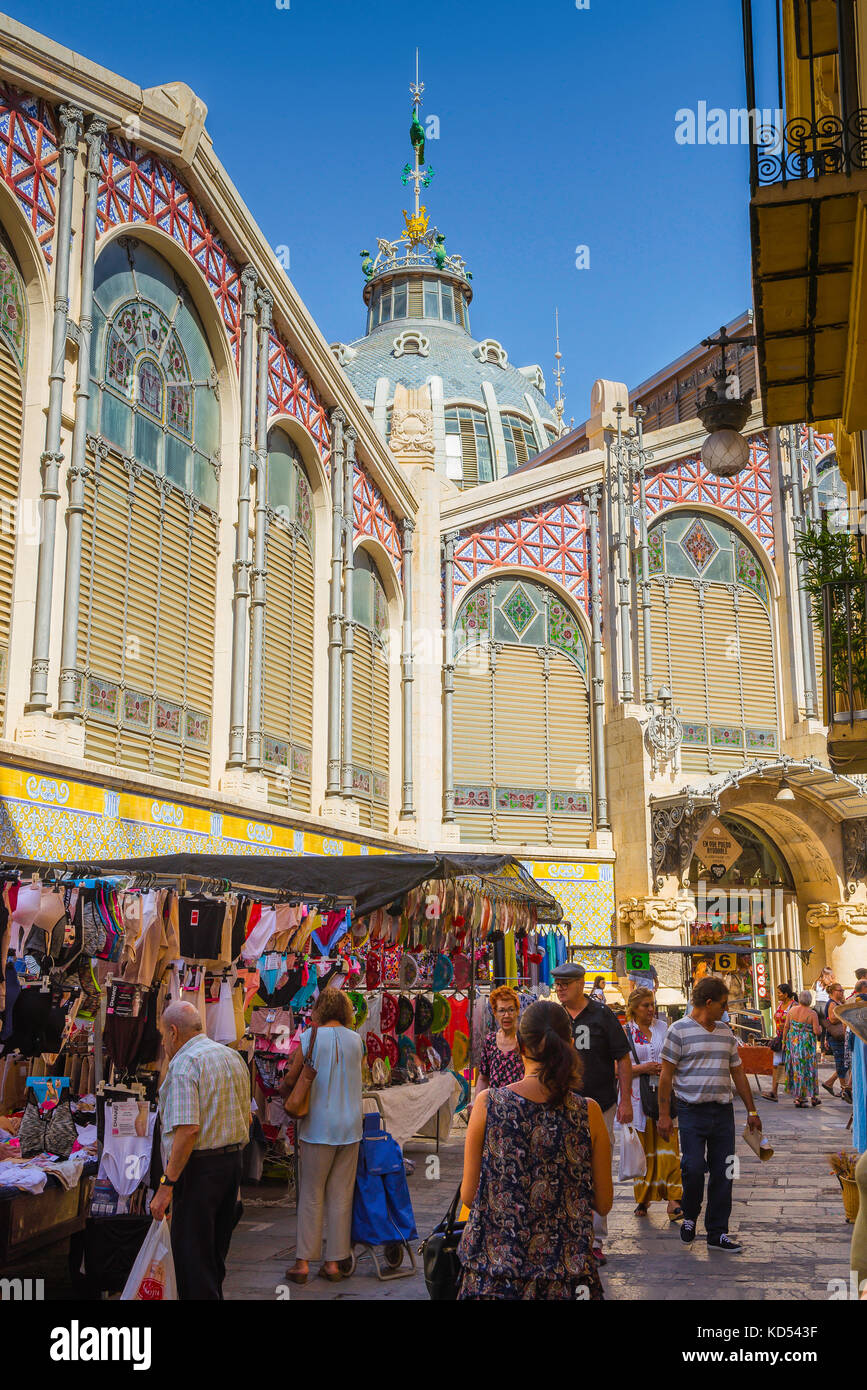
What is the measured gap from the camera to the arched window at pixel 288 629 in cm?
2011

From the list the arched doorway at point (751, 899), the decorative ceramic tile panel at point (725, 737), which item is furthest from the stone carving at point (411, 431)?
the arched doorway at point (751, 899)

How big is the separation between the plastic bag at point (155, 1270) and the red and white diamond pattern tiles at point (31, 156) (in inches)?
491

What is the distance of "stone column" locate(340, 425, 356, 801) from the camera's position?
72.9 ft

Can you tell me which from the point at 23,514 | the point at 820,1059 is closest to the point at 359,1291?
the point at 23,514

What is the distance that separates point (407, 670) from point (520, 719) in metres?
2.77

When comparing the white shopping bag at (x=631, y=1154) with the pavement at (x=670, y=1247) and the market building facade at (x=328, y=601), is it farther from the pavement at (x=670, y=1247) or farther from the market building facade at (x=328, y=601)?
the market building facade at (x=328, y=601)

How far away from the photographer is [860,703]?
1246cm

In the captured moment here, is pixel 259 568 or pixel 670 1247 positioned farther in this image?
pixel 259 568

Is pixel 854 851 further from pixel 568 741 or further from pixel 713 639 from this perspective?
pixel 568 741

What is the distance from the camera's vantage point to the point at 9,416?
14.8 m

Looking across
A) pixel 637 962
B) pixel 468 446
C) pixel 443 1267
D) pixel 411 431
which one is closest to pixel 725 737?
pixel 637 962

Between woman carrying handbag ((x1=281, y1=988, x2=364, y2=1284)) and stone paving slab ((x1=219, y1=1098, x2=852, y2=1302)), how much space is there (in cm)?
33
